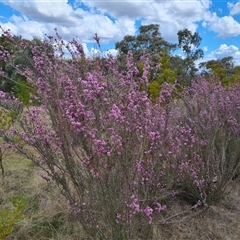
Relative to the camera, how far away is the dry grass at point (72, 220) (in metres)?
3.59

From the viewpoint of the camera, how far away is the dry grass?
3588mm

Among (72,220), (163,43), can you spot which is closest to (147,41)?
(163,43)

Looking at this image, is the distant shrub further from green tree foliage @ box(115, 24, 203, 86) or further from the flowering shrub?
green tree foliage @ box(115, 24, 203, 86)

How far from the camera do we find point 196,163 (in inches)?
159

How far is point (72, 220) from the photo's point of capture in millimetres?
3627

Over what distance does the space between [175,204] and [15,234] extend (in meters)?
1.91

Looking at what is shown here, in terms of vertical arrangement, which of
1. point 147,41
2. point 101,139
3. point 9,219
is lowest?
point 9,219

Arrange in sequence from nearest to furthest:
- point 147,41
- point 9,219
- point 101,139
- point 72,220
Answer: point 101,139, point 9,219, point 72,220, point 147,41

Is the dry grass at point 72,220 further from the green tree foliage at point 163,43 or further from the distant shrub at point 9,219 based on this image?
the green tree foliage at point 163,43

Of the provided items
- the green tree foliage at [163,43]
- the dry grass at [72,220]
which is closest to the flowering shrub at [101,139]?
the dry grass at [72,220]

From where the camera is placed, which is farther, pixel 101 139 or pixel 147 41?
pixel 147 41

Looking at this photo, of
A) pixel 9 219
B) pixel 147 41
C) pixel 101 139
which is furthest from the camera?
pixel 147 41

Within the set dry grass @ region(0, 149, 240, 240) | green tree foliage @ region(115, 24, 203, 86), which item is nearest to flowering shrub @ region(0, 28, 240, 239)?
dry grass @ region(0, 149, 240, 240)

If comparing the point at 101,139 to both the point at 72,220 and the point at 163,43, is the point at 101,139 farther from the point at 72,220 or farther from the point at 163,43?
the point at 163,43
